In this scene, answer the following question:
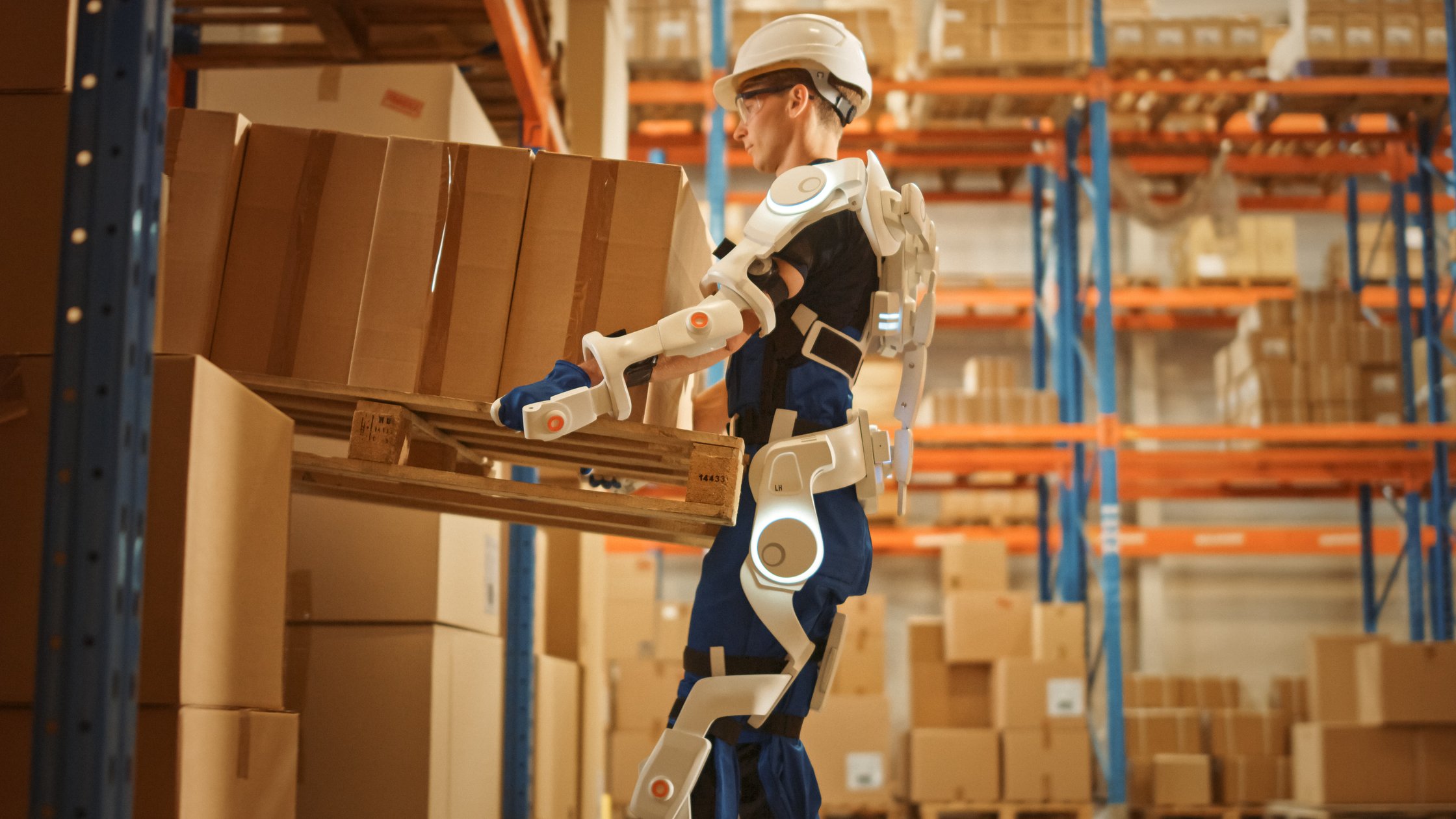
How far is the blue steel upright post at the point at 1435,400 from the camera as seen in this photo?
10.4m

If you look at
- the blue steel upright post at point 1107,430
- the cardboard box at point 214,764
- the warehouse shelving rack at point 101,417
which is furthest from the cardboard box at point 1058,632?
the warehouse shelving rack at point 101,417

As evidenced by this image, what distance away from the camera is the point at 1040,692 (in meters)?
9.14

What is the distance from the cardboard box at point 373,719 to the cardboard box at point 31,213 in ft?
5.40

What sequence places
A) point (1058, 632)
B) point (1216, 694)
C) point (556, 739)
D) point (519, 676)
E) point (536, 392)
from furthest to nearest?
point (1216, 694) → point (1058, 632) → point (556, 739) → point (519, 676) → point (536, 392)

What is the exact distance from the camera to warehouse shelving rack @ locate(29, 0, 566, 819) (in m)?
1.58

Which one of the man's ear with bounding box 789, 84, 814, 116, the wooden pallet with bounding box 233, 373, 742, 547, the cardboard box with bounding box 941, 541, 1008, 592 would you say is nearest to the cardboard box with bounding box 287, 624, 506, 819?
the wooden pallet with bounding box 233, 373, 742, 547

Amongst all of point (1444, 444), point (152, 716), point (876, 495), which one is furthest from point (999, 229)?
point (152, 716)

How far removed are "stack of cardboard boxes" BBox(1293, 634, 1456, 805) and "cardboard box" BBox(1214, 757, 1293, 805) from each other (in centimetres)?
208

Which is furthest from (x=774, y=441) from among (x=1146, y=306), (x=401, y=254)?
(x=1146, y=306)

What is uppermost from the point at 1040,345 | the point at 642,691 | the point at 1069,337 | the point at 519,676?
the point at 1040,345

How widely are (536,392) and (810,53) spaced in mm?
1037

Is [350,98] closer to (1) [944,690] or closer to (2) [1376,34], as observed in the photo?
(1) [944,690]

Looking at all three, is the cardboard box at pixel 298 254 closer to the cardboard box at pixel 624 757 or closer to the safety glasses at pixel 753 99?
the safety glasses at pixel 753 99

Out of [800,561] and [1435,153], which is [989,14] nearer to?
[1435,153]
